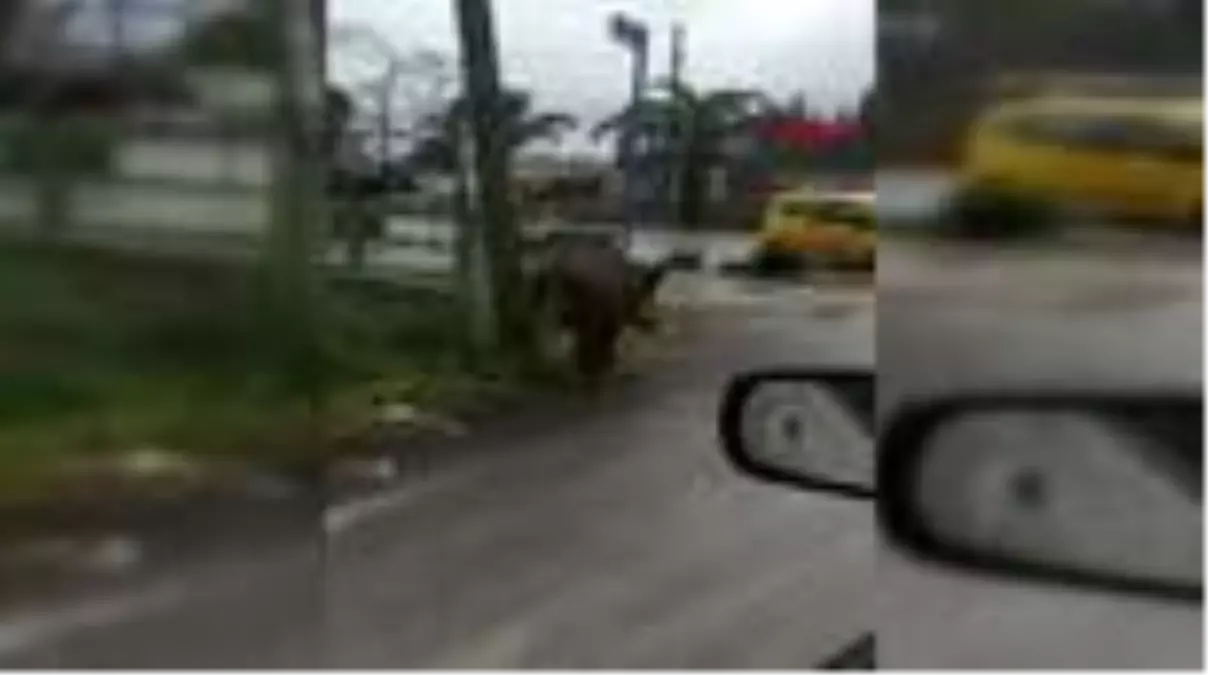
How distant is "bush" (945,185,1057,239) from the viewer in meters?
1.00

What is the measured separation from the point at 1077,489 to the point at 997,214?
0.44ft

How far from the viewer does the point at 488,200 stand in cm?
139

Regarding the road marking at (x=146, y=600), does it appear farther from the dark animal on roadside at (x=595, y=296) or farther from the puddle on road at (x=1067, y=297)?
the puddle on road at (x=1067, y=297)

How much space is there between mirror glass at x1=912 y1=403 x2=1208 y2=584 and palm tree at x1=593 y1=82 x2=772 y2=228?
321 mm

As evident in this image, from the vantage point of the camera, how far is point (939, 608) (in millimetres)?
1072

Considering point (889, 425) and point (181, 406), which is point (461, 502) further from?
point (889, 425)

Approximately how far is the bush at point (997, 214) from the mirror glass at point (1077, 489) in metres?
0.08

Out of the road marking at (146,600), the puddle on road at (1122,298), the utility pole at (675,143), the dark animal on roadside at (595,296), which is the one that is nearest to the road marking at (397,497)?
the road marking at (146,600)

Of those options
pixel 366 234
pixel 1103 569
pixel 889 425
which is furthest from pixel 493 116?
pixel 1103 569

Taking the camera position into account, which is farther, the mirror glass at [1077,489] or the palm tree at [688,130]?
the palm tree at [688,130]

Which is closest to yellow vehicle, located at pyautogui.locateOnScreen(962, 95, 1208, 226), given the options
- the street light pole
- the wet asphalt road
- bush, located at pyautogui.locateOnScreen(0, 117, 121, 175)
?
the wet asphalt road

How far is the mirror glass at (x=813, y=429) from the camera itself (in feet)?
3.97

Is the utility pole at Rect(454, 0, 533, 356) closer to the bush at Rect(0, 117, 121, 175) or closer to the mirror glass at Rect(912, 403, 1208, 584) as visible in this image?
the bush at Rect(0, 117, 121, 175)

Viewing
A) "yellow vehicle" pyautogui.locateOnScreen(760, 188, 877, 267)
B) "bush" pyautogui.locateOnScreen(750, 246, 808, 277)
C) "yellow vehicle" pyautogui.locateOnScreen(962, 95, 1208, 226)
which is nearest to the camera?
"yellow vehicle" pyautogui.locateOnScreen(962, 95, 1208, 226)
